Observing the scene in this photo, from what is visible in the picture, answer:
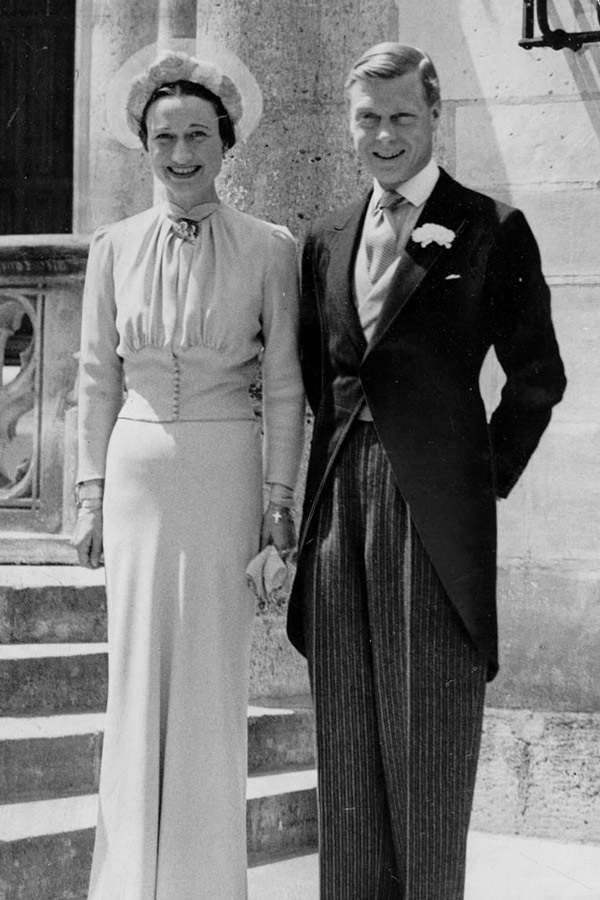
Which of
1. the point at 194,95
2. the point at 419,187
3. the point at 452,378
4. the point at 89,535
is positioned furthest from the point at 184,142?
the point at 89,535

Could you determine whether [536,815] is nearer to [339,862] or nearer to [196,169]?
[339,862]

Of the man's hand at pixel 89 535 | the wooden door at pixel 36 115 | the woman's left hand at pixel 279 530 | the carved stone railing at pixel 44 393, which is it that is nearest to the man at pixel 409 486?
the woman's left hand at pixel 279 530

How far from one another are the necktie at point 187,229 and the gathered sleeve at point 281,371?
173mm

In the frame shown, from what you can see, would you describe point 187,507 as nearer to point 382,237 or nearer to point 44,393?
point 382,237

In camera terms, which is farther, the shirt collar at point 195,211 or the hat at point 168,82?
the shirt collar at point 195,211

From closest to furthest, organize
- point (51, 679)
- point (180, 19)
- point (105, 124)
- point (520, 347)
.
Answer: point (520, 347) < point (51, 679) < point (180, 19) < point (105, 124)

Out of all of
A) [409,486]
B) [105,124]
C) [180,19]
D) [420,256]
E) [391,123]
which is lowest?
[409,486]

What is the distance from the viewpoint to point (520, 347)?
9.95ft

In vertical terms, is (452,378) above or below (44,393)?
below

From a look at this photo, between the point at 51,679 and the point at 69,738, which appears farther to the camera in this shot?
the point at 51,679

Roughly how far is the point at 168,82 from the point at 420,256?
2.27ft

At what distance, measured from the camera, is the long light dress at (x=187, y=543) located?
10.3 feet

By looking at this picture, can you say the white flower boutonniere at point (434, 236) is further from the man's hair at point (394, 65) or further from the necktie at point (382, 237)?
the man's hair at point (394, 65)

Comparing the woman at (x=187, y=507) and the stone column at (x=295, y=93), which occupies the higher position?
the stone column at (x=295, y=93)
